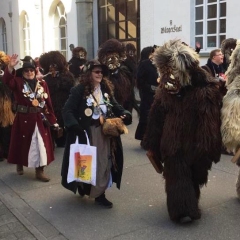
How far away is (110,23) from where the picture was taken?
15594 millimetres

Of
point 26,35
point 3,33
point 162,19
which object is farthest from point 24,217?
point 3,33

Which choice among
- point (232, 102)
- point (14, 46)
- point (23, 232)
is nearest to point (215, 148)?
point (232, 102)

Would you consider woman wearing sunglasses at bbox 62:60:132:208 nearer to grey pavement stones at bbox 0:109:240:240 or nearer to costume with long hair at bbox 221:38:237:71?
grey pavement stones at bbox 0:109:240:240

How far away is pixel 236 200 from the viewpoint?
482cm

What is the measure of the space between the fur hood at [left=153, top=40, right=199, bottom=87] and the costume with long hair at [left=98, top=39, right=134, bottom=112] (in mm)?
3159

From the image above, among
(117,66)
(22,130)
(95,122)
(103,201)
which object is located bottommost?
(103,201)

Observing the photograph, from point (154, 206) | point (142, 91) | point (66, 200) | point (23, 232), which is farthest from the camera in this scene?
point (142, 91)

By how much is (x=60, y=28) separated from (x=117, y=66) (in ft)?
37.1

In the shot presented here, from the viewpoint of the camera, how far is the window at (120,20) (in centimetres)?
1410

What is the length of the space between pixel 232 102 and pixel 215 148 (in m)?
0.47

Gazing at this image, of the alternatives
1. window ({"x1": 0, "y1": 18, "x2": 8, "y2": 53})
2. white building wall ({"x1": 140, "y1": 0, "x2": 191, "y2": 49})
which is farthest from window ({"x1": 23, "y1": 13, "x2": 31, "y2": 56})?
white building wall ({"x1": 140, "y1": 0, "x2": 191, "y2": 49})

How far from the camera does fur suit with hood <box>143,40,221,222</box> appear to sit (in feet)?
13.0

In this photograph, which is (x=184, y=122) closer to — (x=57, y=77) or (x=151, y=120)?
(x=151, y=120)

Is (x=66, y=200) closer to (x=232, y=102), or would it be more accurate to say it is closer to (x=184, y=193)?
(x=184, y=193)
